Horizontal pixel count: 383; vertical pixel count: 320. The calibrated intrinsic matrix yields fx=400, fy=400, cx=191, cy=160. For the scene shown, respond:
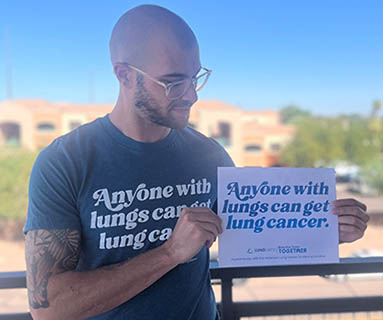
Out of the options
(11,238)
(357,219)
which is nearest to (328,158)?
(11,238)

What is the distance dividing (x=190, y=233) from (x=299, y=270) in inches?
17.9

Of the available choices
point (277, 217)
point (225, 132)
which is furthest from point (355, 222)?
point (225, 132)

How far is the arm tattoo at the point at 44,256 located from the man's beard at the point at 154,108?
0.96ft

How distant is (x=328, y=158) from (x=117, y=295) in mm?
35171

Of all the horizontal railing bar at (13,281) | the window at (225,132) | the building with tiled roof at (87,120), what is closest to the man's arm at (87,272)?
the horizontal railing bar at (13,281)

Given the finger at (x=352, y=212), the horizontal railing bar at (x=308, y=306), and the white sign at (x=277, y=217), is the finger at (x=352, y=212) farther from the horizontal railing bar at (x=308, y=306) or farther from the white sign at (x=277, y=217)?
the horizontal railing bar at (x=308, y=306)

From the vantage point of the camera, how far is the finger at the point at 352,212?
0.94 meters

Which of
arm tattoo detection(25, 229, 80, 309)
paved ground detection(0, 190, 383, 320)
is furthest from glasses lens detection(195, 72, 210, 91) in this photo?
paved ground detection(0, 190, 383, 320)

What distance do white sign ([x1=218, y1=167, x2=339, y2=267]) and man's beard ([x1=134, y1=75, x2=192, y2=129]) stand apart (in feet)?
0.53

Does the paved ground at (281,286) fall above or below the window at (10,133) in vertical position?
below

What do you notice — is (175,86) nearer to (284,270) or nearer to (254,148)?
(284,270)

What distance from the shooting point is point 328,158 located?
111 feet

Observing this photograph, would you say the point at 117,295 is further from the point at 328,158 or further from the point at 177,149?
the point at 328,158

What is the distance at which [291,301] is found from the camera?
113cm
